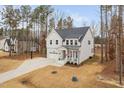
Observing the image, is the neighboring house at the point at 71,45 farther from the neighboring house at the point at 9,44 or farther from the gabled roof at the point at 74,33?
the neighboring house at the point at 9,44

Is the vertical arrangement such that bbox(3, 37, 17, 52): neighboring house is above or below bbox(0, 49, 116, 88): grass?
above

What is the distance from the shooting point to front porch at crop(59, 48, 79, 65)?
306 centimetres

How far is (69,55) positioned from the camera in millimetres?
3074

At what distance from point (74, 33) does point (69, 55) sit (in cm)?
29

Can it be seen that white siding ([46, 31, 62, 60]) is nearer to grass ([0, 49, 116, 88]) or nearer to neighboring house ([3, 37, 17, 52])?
grass ([0, 49, 116, 88])

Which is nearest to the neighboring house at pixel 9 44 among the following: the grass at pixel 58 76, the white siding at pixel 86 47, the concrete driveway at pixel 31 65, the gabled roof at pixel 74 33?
the grass at pixel 58 76

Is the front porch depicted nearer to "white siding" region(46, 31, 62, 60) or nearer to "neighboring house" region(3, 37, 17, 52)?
"white siding" region(46, 31, 62, 60)

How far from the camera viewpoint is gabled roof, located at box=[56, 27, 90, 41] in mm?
3008

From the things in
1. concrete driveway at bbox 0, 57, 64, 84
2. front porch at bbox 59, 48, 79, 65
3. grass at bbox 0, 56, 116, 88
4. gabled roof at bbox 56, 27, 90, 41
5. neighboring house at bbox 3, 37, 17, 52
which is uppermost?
gabled roof at bbox 56, 27, 90, 41

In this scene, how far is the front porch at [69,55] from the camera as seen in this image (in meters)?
3.06

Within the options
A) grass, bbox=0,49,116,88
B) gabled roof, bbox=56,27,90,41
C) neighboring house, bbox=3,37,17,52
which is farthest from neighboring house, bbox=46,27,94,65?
neighboring house, bbox=3,37,17,52

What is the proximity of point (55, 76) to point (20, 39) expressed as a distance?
26.5 inches

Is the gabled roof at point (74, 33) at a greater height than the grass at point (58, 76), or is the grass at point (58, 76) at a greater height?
the gabled roof at point (74, 33)
